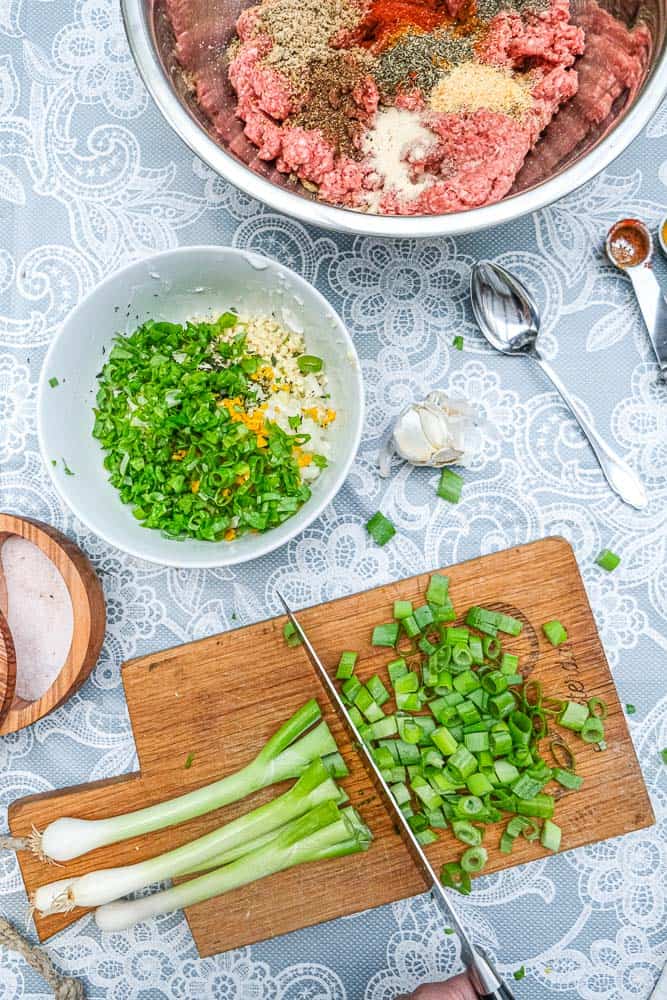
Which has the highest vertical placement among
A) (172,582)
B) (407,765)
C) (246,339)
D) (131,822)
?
(246,339)

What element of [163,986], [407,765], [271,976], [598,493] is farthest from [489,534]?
[163,986]

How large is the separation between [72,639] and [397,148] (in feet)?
3.44

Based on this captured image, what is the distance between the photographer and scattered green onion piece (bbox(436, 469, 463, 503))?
1547mm

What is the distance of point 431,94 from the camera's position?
136 centimetres

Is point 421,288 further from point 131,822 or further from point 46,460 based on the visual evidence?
point 131,822

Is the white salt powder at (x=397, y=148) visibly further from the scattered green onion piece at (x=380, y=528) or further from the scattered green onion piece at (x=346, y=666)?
the scattered green onion piece at (x=346, y=666)

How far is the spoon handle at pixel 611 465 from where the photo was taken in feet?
5.09

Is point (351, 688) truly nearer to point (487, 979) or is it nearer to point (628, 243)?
point (487, 979)

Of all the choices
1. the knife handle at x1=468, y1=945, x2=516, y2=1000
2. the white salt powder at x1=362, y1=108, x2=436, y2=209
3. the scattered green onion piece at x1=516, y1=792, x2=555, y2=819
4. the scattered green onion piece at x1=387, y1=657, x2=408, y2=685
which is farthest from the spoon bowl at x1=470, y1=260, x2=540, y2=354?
the knife handle at x1=468, y1=945, x2=516, y2=1000

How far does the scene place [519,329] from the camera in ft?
5.04

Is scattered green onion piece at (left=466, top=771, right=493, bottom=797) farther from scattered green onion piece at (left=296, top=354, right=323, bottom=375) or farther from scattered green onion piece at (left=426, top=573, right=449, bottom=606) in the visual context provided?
scattered green onion piece at (left=296, top=354, right=323, bottom=375)

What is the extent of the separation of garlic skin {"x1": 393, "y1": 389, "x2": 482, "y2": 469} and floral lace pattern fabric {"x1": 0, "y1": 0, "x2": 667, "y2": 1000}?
5cm

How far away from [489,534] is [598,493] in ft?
0.76

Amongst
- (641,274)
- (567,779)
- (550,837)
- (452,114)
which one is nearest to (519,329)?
(641,274)
